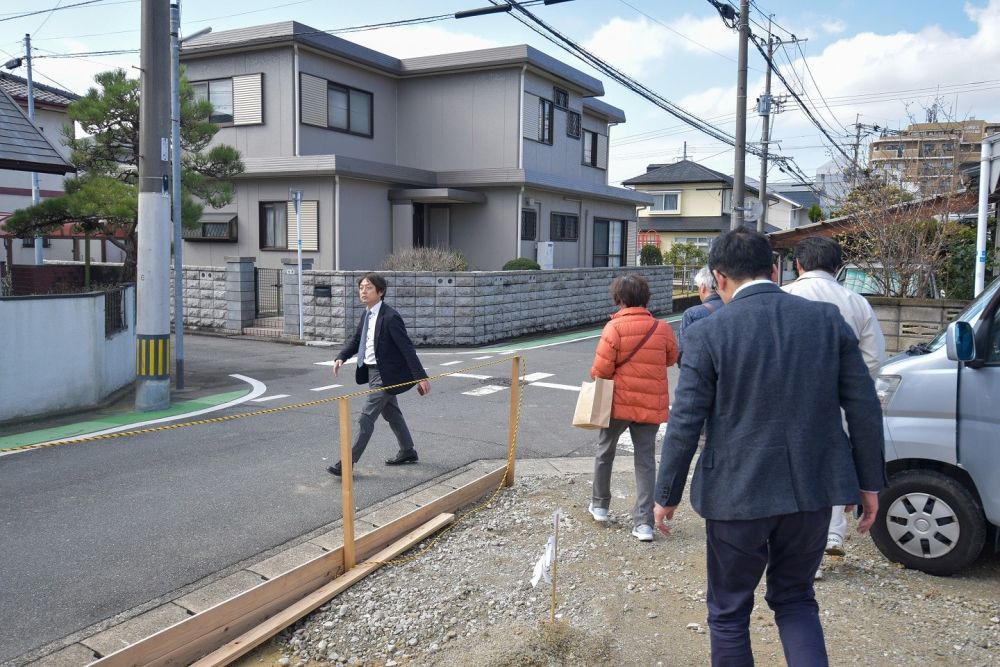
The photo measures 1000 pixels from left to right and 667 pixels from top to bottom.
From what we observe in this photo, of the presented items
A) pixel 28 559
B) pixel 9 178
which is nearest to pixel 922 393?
pixel 28 559

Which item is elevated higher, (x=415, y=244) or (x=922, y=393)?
(x=415, y=244)

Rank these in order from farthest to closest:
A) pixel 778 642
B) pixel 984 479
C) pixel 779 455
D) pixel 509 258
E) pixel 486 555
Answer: pixel 509 258
pixel 486 555
pixel 984 479
pixel 778 642
pixel 779 455

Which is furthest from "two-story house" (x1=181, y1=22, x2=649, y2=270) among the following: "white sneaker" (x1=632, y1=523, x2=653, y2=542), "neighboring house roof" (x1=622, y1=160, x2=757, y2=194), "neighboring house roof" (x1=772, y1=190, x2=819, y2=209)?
"neighboring house roof" (x1=772, y1=190, x2=819, y2=209)

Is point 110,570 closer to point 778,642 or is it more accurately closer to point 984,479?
point 778,642

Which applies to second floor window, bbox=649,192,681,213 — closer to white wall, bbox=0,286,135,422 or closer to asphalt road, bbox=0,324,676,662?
asphalt road, bbox=0,324,676,662

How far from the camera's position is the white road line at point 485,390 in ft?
35.6

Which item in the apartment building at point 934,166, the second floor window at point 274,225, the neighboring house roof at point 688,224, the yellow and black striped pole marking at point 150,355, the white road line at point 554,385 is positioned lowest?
the white road line at point 554,385

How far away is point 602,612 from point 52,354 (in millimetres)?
7912

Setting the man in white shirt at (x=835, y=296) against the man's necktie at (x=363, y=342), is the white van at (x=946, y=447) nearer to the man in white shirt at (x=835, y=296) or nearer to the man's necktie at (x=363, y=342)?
the man in white shirt at (x=835, y=296)

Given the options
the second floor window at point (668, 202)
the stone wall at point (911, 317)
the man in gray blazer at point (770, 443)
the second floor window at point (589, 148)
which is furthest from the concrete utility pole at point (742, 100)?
the second floor window at point (668, 202)

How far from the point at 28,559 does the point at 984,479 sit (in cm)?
562

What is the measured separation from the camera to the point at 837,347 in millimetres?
2883

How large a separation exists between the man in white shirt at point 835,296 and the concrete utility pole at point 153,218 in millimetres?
7804

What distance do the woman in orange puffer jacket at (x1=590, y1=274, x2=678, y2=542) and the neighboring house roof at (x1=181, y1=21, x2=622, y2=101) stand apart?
15743 mm
